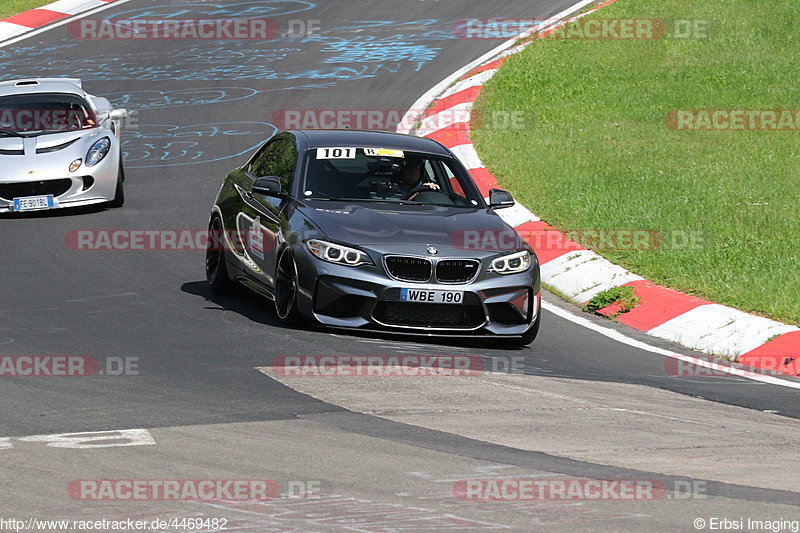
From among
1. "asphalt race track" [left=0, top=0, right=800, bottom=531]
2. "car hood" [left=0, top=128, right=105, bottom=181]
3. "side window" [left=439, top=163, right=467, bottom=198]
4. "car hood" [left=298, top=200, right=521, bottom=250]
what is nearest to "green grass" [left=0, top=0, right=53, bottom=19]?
"car hood" [left=0, top=128, right=105, bottom=181]

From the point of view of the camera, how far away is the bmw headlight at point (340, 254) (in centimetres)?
963

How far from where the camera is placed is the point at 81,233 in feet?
46.1

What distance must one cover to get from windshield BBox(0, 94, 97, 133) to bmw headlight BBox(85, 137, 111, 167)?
61 cm

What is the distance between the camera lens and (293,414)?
7.39m

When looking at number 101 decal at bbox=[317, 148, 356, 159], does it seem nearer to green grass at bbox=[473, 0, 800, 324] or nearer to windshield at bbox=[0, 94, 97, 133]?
green grass at bbox=[473, 0, 800, 324]

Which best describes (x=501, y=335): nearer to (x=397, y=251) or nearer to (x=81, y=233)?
(x=397, y=251)

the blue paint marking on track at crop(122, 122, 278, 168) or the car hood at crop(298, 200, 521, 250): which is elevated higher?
the car hood at crop(298, 200, 521, 250)

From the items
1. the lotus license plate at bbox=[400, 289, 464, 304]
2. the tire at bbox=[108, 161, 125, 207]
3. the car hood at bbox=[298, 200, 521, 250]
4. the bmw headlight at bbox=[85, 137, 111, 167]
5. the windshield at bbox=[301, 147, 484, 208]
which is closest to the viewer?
the lotus license plate at bbox=[400, 289, 464, 304]

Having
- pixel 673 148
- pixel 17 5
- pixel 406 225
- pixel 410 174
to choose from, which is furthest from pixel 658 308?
pixel 17 5

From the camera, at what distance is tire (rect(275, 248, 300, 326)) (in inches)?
388

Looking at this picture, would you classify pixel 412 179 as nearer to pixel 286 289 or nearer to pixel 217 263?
pixel 286 289

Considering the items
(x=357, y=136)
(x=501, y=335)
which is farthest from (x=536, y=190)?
A: (x=501, y=335)

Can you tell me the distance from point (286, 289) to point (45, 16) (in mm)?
19546

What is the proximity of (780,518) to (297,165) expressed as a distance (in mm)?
6050
